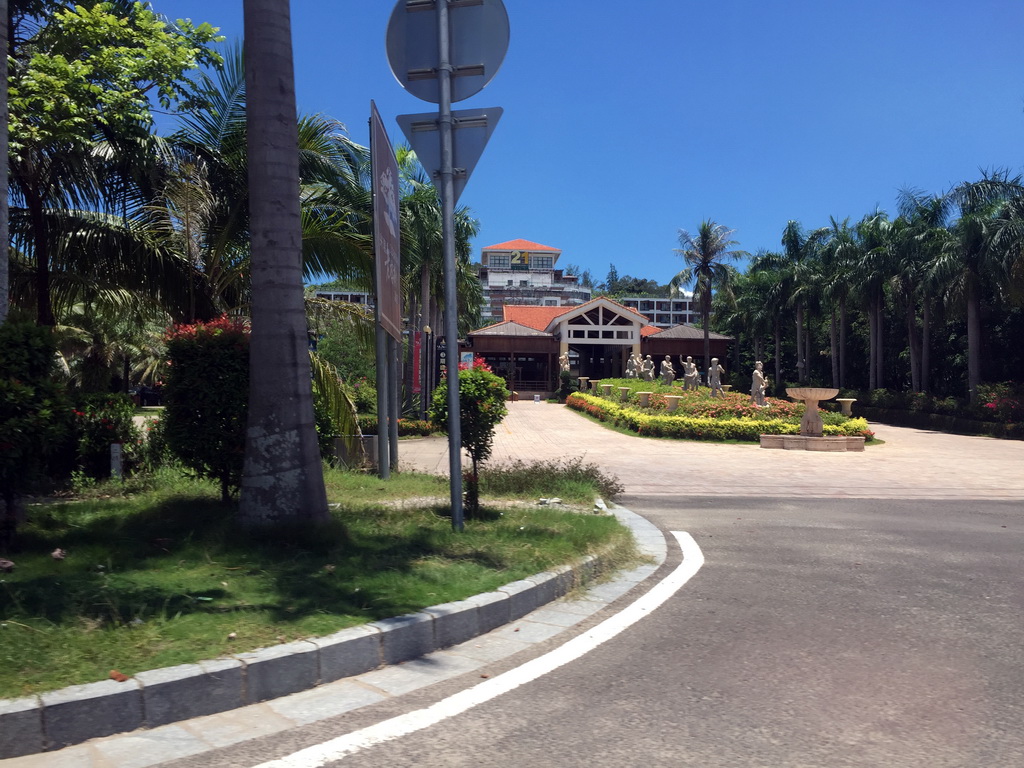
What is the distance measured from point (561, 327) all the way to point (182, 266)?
40.4 metres

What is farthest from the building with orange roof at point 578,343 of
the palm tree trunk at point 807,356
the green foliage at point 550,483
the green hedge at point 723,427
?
the green foliage at point 550,483

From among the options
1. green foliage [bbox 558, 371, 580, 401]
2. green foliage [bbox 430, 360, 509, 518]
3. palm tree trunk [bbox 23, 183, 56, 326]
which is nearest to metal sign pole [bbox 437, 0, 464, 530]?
green foliage [bbox 430, 360, 509, 518]

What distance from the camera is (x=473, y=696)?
3846 millimetres

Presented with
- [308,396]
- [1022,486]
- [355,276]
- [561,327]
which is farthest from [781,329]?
[308,396]

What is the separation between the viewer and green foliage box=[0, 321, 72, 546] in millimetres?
5242

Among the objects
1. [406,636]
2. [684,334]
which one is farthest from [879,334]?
[406,636]

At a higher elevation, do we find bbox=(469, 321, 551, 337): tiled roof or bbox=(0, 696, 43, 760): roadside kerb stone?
bbox=(469, 321, 551, 337): tiled roof

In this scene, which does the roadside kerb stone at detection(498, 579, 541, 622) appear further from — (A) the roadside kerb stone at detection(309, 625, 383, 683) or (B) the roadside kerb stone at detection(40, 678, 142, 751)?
(B) the roadside kerb stone at detection(40, 678, 142, 751)

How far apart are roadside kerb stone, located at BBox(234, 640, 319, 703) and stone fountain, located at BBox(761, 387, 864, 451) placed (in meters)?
20.1

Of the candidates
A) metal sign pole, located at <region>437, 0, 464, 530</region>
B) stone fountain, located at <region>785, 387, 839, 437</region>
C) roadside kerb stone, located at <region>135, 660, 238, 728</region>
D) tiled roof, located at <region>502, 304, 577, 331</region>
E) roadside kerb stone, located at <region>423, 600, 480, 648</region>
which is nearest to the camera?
roadside kerb stone, located at <region>135, 660, 238, 728</region>

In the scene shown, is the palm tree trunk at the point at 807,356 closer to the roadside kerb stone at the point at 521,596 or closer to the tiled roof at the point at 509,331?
the tiled roof at the point at 509,331

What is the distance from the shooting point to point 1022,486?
14.1 meters

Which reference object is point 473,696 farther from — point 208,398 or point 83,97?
point 83,97

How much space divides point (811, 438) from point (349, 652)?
66.1 feet
